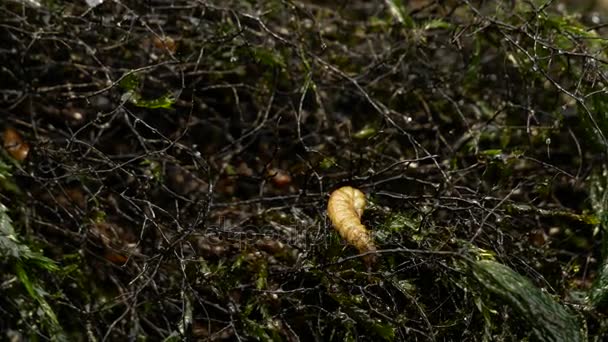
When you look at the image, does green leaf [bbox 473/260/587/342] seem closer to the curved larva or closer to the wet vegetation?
the wet vegetation

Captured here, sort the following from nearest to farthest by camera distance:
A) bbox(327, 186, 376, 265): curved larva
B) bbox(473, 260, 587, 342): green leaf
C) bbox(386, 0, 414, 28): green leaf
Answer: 1. bbox(473, 260, 587, 342): green leaf
2. bbox(327, 186, 376, 265): curved larva
3. bbox(386, 0, 414, 28): green leaf

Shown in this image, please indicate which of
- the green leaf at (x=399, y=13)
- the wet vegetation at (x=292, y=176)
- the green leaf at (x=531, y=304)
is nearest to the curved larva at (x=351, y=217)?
the wet vegetation at (x=292, y=176)

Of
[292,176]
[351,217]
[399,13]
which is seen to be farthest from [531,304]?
[399,13]

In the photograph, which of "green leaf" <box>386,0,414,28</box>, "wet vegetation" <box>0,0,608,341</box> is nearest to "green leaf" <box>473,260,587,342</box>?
"wet vegetation" <box>0,0,608,341</box>

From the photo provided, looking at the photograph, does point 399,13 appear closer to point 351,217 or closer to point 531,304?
point 351,217

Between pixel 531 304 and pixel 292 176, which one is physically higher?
pixel 531 304

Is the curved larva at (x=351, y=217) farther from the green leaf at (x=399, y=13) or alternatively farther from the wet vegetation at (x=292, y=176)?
the green leaf at (x=399, y=13)
